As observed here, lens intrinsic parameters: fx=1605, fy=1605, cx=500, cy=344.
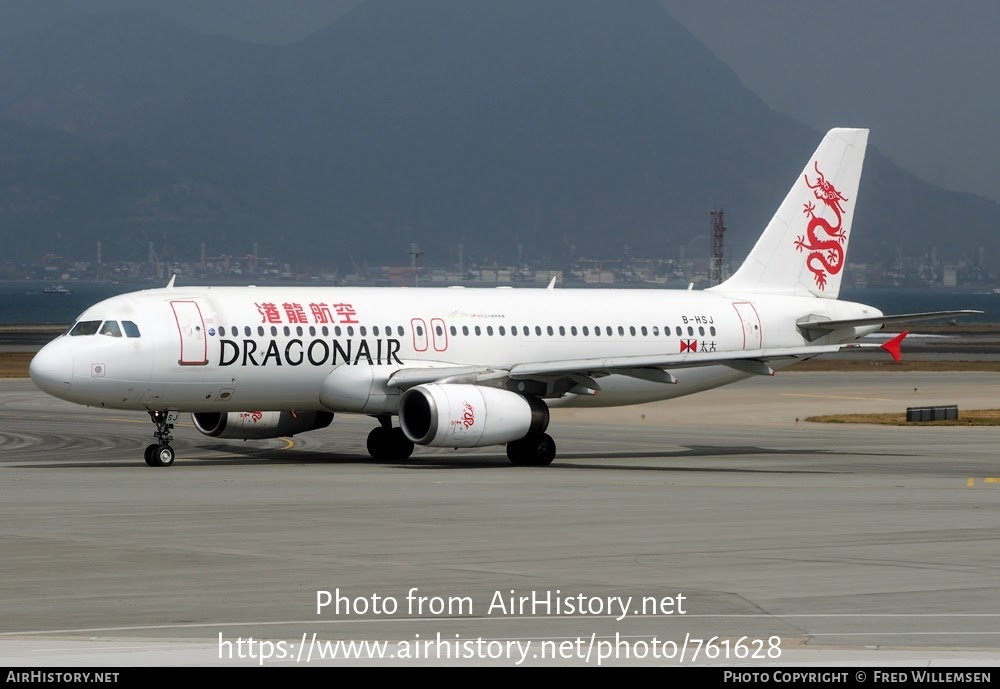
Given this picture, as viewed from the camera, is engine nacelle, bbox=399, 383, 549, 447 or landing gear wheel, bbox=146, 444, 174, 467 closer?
engine nacelle, bbox=399, 383, 549, 447

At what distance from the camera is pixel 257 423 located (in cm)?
4081

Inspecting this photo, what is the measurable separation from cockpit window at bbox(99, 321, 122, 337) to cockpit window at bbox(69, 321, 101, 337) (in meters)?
0.15

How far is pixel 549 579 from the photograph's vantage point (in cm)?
1956

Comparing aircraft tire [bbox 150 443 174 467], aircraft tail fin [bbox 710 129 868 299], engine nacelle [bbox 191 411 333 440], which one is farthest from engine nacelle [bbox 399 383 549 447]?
aircraft tail fin [bbox 710 129 868 299]

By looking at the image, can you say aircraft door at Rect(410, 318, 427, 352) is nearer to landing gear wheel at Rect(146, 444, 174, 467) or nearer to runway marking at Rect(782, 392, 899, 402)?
landing gear wheel at Rect(146, 444, 174, 467)

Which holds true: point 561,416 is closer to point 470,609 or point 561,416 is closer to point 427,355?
point 427,355

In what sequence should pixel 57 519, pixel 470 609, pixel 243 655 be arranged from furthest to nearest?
pixel 57 519, pixel 470 609, pixel 243 655

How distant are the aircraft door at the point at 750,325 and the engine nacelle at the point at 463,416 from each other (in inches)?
381

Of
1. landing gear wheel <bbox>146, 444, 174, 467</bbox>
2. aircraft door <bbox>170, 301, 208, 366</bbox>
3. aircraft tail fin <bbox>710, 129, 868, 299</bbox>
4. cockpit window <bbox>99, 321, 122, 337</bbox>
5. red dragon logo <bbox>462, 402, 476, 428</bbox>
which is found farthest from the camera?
aircraft tail fin <bbox>710, 129, 868, 299</bbox>

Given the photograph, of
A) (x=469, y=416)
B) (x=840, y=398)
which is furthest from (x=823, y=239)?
(x=840, y=398)

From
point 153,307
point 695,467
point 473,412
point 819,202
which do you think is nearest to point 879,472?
point 695,467

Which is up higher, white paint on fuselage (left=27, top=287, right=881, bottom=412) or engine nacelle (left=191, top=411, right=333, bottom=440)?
white paint on fuselage (left=27, top=287, right=881, bottom=412)

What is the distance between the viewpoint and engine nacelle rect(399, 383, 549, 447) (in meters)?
36.0
